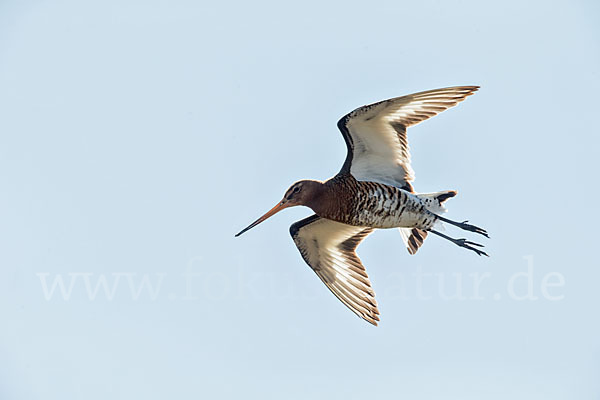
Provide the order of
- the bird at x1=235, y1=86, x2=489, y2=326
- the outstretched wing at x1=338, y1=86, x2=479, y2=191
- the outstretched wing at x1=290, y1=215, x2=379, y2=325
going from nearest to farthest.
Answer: the outstretched wing at x1=338, y1=86, x2=479, y2=191, the bird at x1=235, y1=86, x2=489, y2=326, the outstretched wing at x1=290, y1=215, x2=379, y2=325

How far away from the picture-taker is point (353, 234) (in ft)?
41.3

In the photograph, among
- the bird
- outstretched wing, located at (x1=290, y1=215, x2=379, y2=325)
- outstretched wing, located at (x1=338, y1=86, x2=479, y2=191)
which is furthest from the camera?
outstretched wing, located at (x1=290, y1=215, x2=379, y2=325)

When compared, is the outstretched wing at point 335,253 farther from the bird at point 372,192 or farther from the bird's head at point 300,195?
the bird's head at point 300,195

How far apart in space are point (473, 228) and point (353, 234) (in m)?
1.71

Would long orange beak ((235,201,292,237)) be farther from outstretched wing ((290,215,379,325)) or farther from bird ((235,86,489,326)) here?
outstretched wing ((290,215,379,325))

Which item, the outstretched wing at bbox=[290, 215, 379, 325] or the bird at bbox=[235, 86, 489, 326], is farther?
the outstretched wing at bbox=[290, 215, 379, 325]

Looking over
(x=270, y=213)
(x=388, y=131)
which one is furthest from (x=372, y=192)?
(x=270, y=213)

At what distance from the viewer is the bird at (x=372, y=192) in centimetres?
1120

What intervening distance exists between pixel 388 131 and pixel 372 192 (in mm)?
823

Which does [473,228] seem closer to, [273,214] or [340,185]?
[340,185]

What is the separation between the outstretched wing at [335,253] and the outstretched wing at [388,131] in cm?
100

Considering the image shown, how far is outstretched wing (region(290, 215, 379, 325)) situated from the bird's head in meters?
0.64

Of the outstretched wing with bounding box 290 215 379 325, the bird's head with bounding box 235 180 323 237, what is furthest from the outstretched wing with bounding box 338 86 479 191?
the outstretched wing with bounding box 290 215 379 325

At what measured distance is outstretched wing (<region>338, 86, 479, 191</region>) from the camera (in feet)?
36.2
